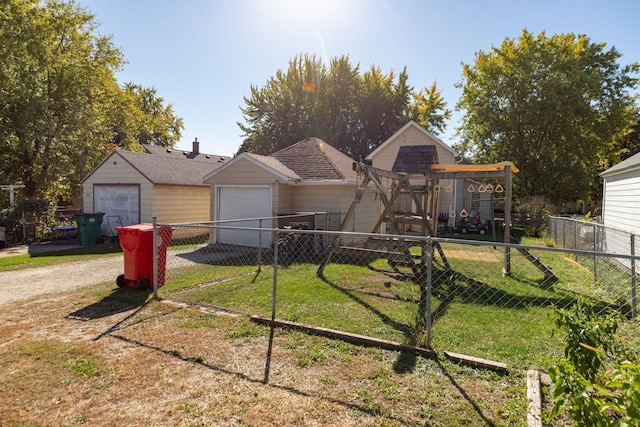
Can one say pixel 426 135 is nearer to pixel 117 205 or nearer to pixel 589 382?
pixel 117 205

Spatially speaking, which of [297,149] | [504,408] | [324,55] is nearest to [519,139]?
[297,149]

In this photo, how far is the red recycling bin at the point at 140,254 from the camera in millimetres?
6465

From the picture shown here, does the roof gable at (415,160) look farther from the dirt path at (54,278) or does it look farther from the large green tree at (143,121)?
the large green tree at (143,121)

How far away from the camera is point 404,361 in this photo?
154 inches

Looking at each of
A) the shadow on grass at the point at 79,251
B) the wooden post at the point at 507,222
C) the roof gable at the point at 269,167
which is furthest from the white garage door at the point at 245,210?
the wooden post at the point at 507,222

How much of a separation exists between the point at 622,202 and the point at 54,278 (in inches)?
629

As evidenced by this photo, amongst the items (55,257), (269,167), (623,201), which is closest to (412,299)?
(269,167)

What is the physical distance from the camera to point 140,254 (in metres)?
6.62

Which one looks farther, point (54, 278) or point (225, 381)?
point (54, 278)

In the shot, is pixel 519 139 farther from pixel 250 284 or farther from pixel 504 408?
pixel 504 408

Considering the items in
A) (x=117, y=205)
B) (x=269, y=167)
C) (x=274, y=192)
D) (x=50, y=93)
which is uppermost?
(x=50, y=93)

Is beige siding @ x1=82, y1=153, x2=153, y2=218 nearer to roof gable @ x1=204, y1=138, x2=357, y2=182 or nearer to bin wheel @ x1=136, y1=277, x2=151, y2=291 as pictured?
roof gable @ x1=204, y1=138, x2=357, y2=182

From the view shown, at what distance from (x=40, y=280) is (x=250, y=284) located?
4668mm

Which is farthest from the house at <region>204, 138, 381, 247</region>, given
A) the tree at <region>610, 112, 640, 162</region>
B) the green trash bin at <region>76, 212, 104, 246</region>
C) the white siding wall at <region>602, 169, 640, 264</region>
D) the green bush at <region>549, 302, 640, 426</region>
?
the tree at <region>610, 112, 640, 162</region>
